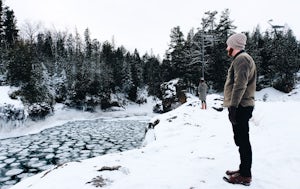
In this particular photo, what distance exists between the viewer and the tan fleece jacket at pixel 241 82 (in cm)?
340

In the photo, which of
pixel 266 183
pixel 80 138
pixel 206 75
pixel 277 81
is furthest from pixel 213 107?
pixel 277 81

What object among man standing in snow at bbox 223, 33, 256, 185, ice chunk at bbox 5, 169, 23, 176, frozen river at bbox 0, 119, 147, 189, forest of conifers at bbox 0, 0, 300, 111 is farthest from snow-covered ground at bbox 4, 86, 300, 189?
forest of conifers at bbox 0, 0, 300, 111

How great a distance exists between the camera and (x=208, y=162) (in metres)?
4.75

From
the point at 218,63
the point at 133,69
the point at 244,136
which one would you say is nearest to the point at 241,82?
the point at 244,136

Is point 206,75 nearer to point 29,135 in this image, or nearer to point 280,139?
point 29,135

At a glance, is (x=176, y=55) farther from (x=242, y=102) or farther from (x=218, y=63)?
(x=242, y=102)

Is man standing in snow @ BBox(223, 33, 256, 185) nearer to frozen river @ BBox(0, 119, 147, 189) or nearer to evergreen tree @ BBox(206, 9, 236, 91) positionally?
frozen river @ BBox(0, 119, 147, 189)

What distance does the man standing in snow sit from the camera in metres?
3.41

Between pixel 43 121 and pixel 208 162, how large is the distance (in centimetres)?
2346

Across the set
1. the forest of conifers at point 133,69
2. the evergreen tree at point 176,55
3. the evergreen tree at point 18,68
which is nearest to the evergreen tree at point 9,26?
the forest of conifers at point 133,69

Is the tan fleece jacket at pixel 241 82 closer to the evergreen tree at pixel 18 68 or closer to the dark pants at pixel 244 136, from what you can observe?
the dark pants at pixel 244 136

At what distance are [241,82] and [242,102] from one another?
321 mm

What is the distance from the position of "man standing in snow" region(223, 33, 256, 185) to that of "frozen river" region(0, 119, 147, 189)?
26.1 ft

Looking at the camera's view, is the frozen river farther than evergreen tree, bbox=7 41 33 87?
No
